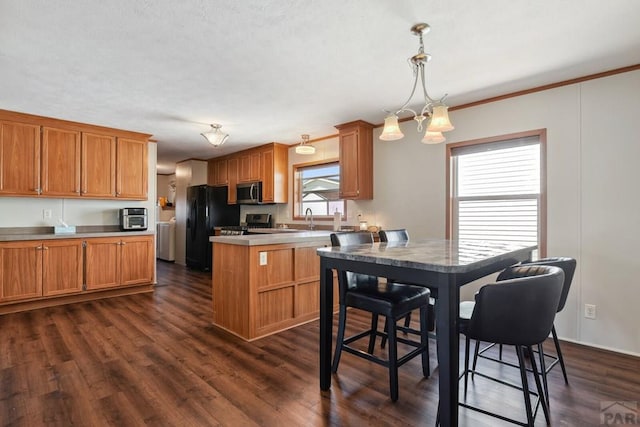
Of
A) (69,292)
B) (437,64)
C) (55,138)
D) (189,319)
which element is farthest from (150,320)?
(437,64)

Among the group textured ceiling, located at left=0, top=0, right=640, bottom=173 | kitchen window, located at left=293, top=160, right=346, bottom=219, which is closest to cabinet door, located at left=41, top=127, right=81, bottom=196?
textured ceiling, located at left=0, top=0, right=640, bottom=173

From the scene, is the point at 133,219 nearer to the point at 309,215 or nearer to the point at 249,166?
the point at 249,166

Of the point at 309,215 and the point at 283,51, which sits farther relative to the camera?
the point at 309,215

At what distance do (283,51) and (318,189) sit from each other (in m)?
3.02

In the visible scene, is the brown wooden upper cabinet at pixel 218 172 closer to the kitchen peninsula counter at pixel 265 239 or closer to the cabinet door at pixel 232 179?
the cabinet door at pixel 232 179

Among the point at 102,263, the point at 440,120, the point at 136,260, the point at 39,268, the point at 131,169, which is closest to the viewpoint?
the point at 440,120

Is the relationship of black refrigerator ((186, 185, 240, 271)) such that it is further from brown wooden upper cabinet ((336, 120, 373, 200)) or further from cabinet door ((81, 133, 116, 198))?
brown wooden upper cabinet ((336, 120, 373, 200))

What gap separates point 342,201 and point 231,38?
306 cm

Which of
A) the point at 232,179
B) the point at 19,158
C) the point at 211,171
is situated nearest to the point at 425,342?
the point at 19,158

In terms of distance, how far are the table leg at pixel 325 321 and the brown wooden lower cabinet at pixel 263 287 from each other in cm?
101

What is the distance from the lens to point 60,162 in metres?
→ 4.11

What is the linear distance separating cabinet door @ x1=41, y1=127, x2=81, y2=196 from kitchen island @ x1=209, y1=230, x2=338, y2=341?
8.28ft

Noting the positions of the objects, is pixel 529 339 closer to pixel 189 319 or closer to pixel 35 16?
pixel 189 319

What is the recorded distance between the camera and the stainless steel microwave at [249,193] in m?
5.78
